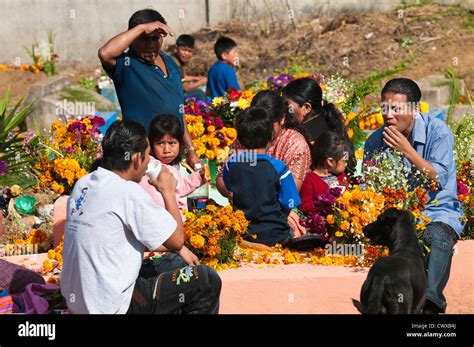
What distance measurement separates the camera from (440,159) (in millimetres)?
5879

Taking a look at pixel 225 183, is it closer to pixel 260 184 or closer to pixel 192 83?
pixel 260 184

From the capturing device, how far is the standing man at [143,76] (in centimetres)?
640

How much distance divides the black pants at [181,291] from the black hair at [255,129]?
1471 mm

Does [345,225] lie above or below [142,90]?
below

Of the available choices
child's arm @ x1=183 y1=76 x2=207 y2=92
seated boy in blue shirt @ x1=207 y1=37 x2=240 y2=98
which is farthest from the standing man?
child's arm @ x1=183 y1=76 x2=207 y2=92

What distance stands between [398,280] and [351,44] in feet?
31.7

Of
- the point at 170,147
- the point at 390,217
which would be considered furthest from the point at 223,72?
the point at 390,217

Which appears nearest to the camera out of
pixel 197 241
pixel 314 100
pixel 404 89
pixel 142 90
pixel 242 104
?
pixel 197 241

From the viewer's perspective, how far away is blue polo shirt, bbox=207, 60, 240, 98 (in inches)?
424

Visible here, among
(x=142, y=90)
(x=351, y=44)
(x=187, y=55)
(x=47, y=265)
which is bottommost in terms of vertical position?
(x=47, y=265)

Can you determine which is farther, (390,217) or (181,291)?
(390,217)

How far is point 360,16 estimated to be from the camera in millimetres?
14453
